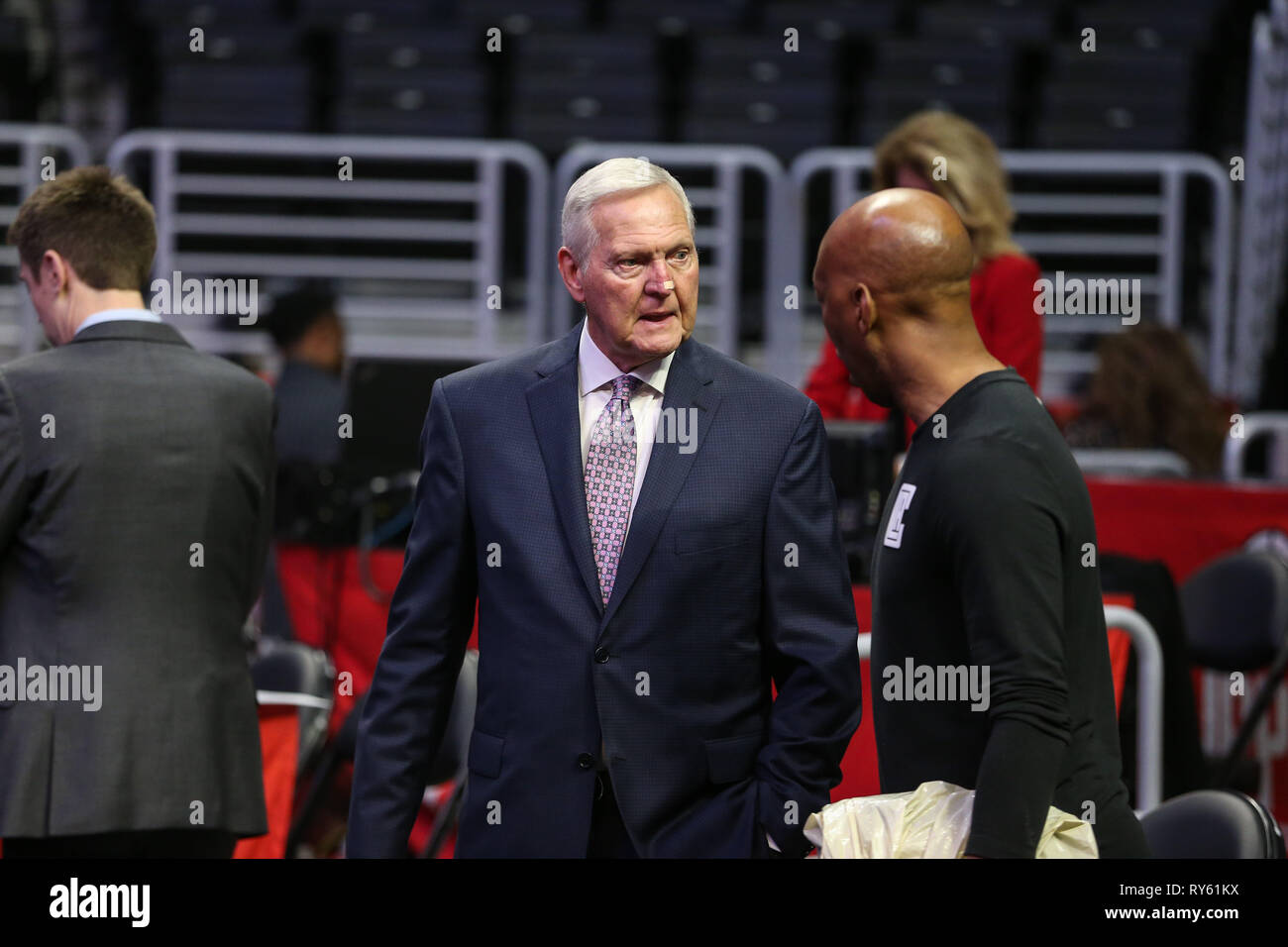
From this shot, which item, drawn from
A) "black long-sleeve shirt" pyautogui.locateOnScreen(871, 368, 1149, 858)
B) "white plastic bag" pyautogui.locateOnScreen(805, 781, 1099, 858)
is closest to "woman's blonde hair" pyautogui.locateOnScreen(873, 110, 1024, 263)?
"black long-sleeve shirt" pyautogui.locateOnScreen(871, 368, 1149, 858)

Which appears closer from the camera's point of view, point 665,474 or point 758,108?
point 665,474

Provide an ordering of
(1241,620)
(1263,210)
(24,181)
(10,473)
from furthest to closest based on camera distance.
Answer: (1263,210), (24,181), (1241,620), (10,473)

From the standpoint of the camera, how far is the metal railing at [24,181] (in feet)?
23.8

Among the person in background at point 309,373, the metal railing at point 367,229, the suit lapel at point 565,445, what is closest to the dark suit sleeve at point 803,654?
the suit lapel at point 565,445

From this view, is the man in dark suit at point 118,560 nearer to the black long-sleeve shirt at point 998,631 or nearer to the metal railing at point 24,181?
the black long-sleeve shirt at point 998,631

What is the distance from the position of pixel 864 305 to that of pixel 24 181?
6.01m

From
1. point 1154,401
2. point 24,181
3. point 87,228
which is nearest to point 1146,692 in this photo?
point 87,228

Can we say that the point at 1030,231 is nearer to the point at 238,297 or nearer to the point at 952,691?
the point at 238,297

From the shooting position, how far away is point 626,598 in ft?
8.12

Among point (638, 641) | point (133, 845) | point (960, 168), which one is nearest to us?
point (638, 641)

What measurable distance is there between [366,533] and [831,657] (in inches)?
132

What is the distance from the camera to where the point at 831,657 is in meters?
2.47

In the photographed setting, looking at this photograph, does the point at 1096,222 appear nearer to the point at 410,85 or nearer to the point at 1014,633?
the point at 410,85
